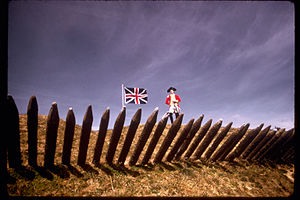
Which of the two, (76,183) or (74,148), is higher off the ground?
(74,148)

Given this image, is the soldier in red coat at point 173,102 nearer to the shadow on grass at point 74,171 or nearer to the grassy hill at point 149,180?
the grassy hill at point 149,180

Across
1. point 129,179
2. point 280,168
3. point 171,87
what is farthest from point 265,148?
point 171,87

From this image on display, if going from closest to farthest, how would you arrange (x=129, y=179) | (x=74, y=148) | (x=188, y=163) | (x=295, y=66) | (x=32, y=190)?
(x=295, y=66), (x=32, y=190), (x=129, y=179), (x=188, y=163), (x=74, y=148)

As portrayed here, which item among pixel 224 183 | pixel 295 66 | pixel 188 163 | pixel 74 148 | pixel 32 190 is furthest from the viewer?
pixel 74 148

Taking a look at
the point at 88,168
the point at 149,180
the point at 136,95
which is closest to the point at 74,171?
the point at 88,168

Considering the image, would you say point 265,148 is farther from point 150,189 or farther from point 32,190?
point 32,190

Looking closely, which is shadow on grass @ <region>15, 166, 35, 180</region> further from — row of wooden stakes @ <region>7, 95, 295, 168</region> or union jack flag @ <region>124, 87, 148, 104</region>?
union jack flag @ <region>124, 87, 148, 104</region>

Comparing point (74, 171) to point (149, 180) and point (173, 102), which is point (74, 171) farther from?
point (173, 102)

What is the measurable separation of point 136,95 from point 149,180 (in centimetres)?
560

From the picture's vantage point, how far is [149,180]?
232cm

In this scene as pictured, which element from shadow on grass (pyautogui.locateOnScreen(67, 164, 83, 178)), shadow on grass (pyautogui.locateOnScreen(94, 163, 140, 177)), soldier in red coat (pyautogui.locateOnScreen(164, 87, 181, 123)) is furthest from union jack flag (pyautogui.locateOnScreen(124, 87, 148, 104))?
shadow on grass (pyautogui.locateOnScreen(67, 164, 83, 178))

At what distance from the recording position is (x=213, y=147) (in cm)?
329

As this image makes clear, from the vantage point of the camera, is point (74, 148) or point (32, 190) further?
point (74, 148)

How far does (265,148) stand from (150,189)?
12.3 ft
